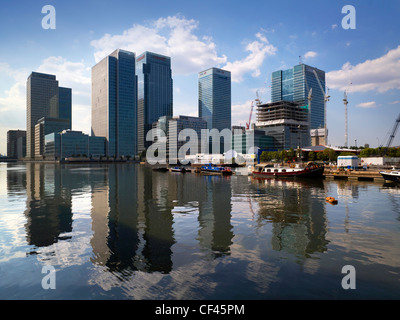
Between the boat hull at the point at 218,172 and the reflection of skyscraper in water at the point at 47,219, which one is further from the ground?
the boat hull at the point at 218,172

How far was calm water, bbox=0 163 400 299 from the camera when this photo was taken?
16156 mm

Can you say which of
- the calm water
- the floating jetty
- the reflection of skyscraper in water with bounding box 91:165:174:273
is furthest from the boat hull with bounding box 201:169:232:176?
the calm water

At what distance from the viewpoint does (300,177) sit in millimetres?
100875

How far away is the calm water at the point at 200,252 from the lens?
636 inches

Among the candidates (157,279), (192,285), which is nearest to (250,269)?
(192,285)

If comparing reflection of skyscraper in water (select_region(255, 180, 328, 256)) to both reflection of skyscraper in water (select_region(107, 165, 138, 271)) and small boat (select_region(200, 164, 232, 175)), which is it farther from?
small boat (select_region(200, 164, 232, 175))

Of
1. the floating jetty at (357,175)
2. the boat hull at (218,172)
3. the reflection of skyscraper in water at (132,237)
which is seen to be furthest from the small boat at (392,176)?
the reflection of skyscraper in water at (132,237)

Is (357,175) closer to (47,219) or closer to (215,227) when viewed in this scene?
(215,227)

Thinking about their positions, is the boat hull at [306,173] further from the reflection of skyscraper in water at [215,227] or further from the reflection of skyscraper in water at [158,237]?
the reflection of skyscraper in water at [158,237]

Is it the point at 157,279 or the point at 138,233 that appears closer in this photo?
the point at 157,279

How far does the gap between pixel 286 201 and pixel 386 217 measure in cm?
1626

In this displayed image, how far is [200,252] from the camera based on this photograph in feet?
73.4
